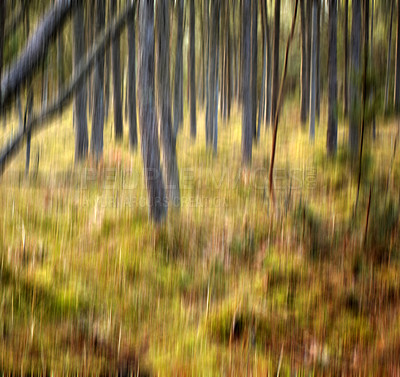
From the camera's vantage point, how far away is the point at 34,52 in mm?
2424

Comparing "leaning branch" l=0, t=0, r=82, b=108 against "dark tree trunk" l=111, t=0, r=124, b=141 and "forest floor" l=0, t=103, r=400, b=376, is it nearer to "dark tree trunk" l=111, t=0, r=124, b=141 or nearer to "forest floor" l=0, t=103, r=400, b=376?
"forest floor" l=0, t=103, r=400, b=376

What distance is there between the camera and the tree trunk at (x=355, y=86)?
6.09 m

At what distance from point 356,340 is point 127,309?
7.46 feet

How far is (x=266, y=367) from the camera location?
367 centimetres

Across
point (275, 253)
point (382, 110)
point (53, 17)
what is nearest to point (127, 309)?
point (275, 253)

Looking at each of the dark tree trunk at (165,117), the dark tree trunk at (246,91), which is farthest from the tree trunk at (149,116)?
the dark tree trunk at (246,91)

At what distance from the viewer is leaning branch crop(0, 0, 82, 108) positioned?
7.93 feet

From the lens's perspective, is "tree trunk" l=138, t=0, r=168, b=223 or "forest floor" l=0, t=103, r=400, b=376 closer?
"forest floor" l=0, t=103, r=400, b=376

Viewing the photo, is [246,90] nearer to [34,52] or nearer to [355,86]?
[355,86]

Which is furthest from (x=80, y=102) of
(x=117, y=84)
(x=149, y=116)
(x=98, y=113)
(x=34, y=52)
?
(x=34, y=52)

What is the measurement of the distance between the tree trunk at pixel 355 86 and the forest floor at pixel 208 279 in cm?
48

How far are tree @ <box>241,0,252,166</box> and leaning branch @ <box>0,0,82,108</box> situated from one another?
8896mm

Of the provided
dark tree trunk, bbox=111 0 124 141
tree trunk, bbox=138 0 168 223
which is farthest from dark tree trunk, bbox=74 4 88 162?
tree trunk, bbox=138 0 168 223

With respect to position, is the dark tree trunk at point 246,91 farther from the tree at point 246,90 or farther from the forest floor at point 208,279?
the forest floor at point 208,279
